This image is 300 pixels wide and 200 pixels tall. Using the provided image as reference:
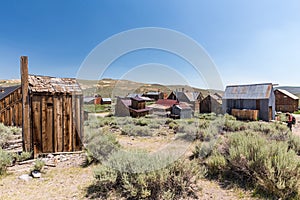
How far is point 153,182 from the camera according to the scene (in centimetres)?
341

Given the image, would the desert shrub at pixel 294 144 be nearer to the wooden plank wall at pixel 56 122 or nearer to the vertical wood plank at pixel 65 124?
the wooden plank wall at pixel 56 122

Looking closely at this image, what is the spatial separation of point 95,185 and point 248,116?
17.0m

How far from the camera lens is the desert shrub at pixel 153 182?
3.25m

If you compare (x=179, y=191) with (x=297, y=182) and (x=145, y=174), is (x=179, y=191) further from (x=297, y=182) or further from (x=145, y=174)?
(x=297, y=182)

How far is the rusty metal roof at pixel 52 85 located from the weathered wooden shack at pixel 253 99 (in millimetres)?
16883

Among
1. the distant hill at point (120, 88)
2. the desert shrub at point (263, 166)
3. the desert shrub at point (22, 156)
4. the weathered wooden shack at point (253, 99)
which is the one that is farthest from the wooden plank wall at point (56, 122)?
the weathered wooden shack at point (253, 99)

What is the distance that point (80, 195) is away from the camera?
11.3 ft

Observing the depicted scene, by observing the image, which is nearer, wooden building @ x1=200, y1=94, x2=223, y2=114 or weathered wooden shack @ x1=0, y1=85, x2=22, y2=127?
weathered wooden shack @ x1=0, y1=85, x2=22, y2=127

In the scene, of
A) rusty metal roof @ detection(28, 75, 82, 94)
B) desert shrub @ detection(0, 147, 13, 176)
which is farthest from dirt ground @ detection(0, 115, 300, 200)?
rusty metal roof @ detection(28, 75, 82, 94)

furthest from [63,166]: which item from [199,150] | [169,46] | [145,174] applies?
[169,46]

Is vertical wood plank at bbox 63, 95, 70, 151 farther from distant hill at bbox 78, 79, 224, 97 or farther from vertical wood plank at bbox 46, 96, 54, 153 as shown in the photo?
distant hill at bbox 78, 79, 224, 97

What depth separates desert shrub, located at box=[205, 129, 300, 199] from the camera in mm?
3221

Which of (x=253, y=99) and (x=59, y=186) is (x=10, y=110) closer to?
(x=59, y=186)

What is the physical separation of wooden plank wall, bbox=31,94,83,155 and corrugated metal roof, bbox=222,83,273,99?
16909 millimetres
